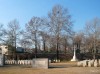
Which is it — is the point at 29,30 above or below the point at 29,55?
above

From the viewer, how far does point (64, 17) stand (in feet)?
190

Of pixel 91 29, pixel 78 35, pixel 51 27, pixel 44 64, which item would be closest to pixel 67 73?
pixel 44 64

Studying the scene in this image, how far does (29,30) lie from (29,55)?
22.8 ft

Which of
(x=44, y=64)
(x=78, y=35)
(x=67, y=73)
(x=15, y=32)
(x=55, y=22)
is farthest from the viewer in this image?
(x=78, y=35)

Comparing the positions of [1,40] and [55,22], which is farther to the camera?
[1,40]

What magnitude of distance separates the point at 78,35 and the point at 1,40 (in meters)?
34.9

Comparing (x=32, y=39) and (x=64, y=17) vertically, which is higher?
(x=64, y=17)

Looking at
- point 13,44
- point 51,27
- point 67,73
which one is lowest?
point 67,73

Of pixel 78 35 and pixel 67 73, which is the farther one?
pixel 78 35

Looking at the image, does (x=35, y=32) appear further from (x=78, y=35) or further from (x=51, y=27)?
(x=78, y=35)

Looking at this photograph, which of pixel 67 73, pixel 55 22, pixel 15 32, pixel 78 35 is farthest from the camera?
pixel 78 35

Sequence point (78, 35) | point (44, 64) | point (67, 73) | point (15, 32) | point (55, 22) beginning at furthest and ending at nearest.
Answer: point (78, 35)
point (15, 32)
point (55, 22)
point (44, 64)
point (67, 73)

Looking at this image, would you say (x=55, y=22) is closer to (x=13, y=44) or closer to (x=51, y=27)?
(x=51, y=27)

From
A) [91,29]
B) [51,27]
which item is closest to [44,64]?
[51,27]
